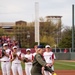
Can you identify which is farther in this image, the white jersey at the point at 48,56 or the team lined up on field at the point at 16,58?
the white jersey at the point at 48,56

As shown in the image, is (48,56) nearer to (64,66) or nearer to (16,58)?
(16,58)

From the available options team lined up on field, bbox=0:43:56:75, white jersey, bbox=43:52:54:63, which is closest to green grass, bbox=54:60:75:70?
team lined up on field, bbox=0:43:56:75

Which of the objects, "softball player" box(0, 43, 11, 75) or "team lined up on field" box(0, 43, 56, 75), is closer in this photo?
"team lined up on field" box(0, 43, 56, 75)

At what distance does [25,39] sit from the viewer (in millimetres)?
88375

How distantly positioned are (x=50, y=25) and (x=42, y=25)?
2.49m

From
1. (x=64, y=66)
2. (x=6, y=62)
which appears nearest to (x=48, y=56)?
(x=6, y=62)

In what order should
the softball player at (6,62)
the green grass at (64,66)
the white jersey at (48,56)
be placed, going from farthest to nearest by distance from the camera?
the green grass at (64,66), the softball player at (6,62), the white jersey at (48,56)

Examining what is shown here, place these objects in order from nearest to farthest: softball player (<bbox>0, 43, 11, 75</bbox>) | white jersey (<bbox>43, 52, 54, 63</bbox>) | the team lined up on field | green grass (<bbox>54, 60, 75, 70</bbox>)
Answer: the team lined up on field, white jersey (<bbox>43, 52, 54, 63</bbox>), softball player (<bbox>0, 43, 11, 75</bbox>), green grass (<bbox>54, 60, 75, 70</bbox>)

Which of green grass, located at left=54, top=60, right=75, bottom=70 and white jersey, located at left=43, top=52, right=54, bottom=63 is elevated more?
white jersey, located at left=43, top=52, right=54, bottom=63

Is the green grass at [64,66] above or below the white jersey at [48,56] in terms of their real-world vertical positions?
below

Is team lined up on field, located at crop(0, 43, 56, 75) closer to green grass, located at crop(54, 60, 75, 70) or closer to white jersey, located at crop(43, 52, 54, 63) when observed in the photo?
white jersey, located at crop(43, 52, 54, 63)

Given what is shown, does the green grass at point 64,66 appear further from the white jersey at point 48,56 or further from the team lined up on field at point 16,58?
the white jersey at point 48,56

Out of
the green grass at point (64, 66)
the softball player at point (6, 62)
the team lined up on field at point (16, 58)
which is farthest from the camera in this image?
the green grass at point (64, 66)

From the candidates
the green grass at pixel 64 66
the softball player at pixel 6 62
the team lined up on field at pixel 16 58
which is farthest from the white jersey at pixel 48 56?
the green grass at pixel 64 66
